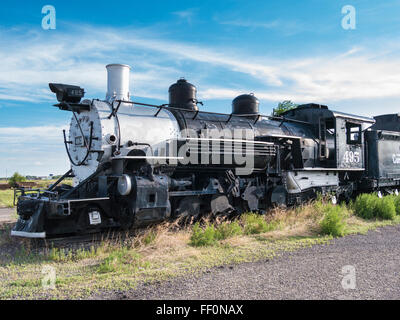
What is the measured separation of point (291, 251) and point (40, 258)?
177 inches

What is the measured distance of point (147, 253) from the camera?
6.00 metres

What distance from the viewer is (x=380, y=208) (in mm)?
10180

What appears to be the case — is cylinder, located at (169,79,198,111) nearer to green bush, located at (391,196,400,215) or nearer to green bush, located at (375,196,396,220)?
green bush, located at (375,196,396,220)

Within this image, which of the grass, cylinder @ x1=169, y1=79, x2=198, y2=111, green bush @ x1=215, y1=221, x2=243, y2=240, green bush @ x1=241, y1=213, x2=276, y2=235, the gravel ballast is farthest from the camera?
the grass

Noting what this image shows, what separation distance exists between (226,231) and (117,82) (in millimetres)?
4280

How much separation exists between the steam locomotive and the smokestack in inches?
0.9

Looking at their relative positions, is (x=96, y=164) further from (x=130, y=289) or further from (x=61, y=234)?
(x=130, y=289)

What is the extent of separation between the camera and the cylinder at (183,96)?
9.04 m

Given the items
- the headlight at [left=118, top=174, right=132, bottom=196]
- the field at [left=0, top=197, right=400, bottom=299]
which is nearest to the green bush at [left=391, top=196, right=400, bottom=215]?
the field at [left=0, top=197, right=400, bottom=299]

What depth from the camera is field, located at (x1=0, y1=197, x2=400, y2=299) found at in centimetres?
452

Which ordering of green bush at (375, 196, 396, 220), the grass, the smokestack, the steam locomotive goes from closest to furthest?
the steam locomotive < the smokestack < green bush at (375, 196, 396, 220) < the grass

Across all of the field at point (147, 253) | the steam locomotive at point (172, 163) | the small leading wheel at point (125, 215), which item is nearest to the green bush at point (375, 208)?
the steam locomotive at point (172, 163)

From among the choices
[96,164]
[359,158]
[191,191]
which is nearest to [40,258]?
[96,164]

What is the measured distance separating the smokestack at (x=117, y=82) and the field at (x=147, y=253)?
320 centimetres
